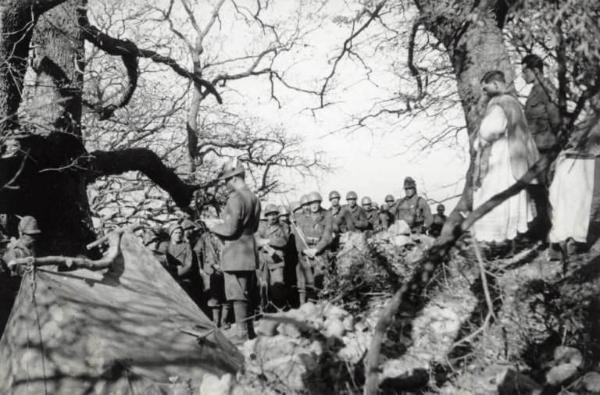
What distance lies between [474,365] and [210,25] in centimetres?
1904

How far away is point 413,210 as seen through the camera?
11102 millimetres

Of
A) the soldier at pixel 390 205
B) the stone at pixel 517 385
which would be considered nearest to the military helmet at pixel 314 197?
the soldier at pixel 390 205

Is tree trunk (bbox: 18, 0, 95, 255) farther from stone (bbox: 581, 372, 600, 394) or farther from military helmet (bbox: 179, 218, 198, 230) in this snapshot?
stone (bbox: 581, 372, 600, 394)

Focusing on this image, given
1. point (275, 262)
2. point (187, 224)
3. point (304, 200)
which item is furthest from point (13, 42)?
point (304, 200)

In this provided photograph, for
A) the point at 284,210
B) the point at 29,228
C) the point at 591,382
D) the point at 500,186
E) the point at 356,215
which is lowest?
the point at 591,382

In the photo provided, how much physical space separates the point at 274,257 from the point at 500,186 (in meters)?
4.13

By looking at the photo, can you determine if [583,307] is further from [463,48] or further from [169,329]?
[463,48]

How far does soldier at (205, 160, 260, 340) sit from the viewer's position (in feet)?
19.6

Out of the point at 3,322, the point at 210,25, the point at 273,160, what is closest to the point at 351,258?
the point at 3,322

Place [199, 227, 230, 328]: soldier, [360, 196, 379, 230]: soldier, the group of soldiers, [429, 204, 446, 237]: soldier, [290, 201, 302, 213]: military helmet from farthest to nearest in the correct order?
[360, 196, 379, 230]: soldier < [429, 204, 446, 237]: soldier < [290, 201, 302, 213]: military helmet < [199, 227, 230, 328]: soldier < the group of soldiers

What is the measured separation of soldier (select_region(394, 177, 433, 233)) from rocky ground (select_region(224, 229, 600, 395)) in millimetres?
4910

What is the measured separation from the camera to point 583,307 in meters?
4.41

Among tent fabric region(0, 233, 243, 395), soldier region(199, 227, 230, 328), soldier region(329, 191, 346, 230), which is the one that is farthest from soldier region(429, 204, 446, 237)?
tent fabric region(0, 233, 243, 395)

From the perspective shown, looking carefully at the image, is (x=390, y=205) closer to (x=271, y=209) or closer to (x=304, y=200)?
(x=304, y=200)
